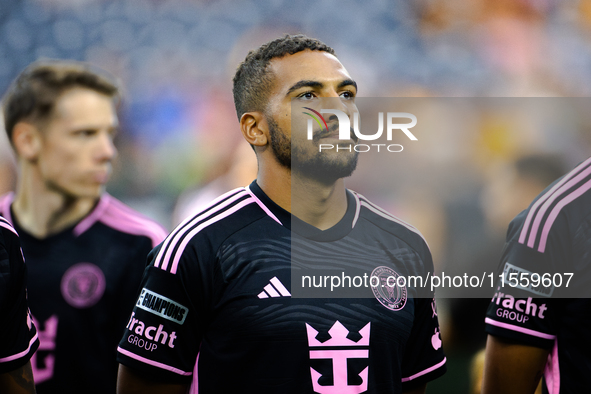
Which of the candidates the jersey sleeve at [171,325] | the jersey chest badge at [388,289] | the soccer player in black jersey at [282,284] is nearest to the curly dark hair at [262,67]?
the soccer player in black jersey at [282,284]

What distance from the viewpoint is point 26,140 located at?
2.55 m

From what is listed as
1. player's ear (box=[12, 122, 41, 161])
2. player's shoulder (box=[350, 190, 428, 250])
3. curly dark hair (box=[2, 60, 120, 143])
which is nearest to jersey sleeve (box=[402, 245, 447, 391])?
player's shoulder (box=[350, 190, 428, 250])

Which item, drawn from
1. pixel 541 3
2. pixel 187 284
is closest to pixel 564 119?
pixel 541 3

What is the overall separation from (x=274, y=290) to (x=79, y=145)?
4.76 ft

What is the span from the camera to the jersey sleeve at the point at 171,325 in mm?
1540

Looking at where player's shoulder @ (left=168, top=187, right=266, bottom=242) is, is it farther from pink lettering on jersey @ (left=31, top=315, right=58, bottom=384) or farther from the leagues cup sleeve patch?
pink lettering on jersey @ (left=31, top=315, right=58, bottom=384)

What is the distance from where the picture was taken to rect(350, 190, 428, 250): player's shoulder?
1790 millimetres

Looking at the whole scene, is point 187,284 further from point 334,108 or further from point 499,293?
point 499,293

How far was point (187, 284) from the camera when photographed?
154cm

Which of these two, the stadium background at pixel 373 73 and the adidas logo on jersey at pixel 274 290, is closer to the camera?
the adidas logo on jersey at pixel 274 290

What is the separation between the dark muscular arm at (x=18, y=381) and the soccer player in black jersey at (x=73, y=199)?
0.58m

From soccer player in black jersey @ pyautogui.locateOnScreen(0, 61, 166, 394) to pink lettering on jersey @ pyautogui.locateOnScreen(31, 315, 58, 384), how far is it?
126 millimetres

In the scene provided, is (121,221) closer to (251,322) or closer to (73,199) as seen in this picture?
(73,199)

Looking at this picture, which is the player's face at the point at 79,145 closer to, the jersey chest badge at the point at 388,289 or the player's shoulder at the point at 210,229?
the player's shoulder at the point at 210,229
